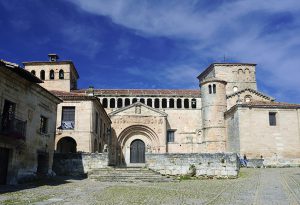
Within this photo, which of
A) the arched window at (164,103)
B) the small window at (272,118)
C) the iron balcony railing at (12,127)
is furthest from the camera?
the arched window at (164,103)

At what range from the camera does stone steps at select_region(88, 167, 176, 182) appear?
18719 millimetres

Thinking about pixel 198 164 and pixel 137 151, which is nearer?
pixel 198 164

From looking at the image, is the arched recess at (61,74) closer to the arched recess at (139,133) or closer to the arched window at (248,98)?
the arched recess at (139,133)

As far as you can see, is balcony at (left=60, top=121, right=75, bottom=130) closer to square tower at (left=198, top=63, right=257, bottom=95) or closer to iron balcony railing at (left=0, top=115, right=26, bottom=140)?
iron balcony railing at (left=0, top=115, right=26, bottom=140)

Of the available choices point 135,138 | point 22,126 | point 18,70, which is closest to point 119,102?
point 135,138

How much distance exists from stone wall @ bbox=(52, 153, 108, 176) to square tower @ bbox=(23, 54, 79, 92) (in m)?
18.7

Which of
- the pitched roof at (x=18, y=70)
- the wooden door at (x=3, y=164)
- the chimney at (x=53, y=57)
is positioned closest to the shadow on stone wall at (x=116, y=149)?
the chimney at (x=53, y=57)

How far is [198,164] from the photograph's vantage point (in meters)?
20.5

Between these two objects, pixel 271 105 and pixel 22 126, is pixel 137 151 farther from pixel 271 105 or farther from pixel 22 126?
pixel 22 126

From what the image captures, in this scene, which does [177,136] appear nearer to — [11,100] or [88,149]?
[88,149]

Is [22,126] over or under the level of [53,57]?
under

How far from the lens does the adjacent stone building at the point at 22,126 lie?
1544 centimetres

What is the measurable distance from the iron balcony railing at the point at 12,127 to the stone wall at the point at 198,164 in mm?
8057

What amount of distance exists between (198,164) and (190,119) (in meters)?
23.5
